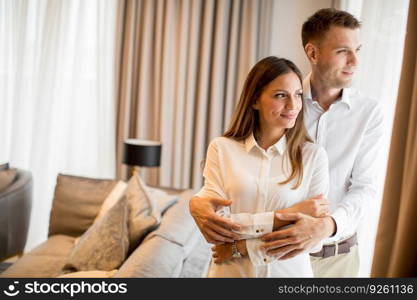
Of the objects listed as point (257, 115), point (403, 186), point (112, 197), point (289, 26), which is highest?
point (289, 26)

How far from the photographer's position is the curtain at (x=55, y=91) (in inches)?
164

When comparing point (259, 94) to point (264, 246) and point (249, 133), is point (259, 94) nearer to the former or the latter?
point (249, 133)

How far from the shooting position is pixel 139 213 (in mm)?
2518

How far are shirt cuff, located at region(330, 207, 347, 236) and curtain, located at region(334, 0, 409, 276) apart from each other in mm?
1313

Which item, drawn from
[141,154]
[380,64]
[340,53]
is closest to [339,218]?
[340,53]

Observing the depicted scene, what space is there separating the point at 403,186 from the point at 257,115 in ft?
1.39

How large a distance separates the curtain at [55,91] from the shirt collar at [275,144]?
3137 mm

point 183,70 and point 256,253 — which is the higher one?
point 183,70

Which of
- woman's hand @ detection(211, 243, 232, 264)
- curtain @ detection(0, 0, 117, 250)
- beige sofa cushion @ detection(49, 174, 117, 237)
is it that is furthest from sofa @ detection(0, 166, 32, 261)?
woman's hand @ detection(211, 243, 232, 264)

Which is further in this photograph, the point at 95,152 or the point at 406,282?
the point at 95,152

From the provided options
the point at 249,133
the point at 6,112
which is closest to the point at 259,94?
the point at 249,133

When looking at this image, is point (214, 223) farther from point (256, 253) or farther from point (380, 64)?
point (380, 64)

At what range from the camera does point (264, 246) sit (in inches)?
44.5

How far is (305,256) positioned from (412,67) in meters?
0.56
